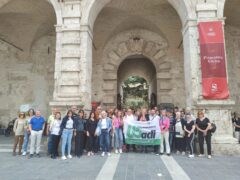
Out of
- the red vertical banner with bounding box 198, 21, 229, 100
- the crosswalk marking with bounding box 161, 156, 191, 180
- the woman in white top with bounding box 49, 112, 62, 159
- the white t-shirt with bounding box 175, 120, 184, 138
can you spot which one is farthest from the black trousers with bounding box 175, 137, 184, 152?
the woman in white top with bounding box 49, 112, 62, 159

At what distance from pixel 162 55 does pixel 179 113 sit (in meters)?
6.62

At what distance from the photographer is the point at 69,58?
31.5 feet

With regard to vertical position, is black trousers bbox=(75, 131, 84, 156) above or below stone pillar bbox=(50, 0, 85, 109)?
below

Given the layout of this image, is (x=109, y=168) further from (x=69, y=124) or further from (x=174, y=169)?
(x=69, y=124)

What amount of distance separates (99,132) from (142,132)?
5.25ft

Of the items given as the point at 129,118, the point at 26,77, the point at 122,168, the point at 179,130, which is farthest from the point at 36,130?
the point at 26,77

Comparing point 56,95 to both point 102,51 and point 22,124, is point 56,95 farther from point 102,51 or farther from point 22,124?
point 102,51

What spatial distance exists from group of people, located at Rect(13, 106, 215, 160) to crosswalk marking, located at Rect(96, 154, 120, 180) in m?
0.82

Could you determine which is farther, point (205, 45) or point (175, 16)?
point (175, 16)

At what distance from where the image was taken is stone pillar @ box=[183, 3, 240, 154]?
26.9 ft

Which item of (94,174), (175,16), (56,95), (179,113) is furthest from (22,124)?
(175,16)

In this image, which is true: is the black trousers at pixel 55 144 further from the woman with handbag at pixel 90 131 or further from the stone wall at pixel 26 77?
the stone wall at pixel 26 77

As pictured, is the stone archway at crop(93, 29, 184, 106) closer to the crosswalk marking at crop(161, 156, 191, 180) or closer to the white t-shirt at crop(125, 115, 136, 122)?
the white t-shirt at crop(125, 115, 136, 122)

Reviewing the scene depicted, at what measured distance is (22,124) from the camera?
8398mm
